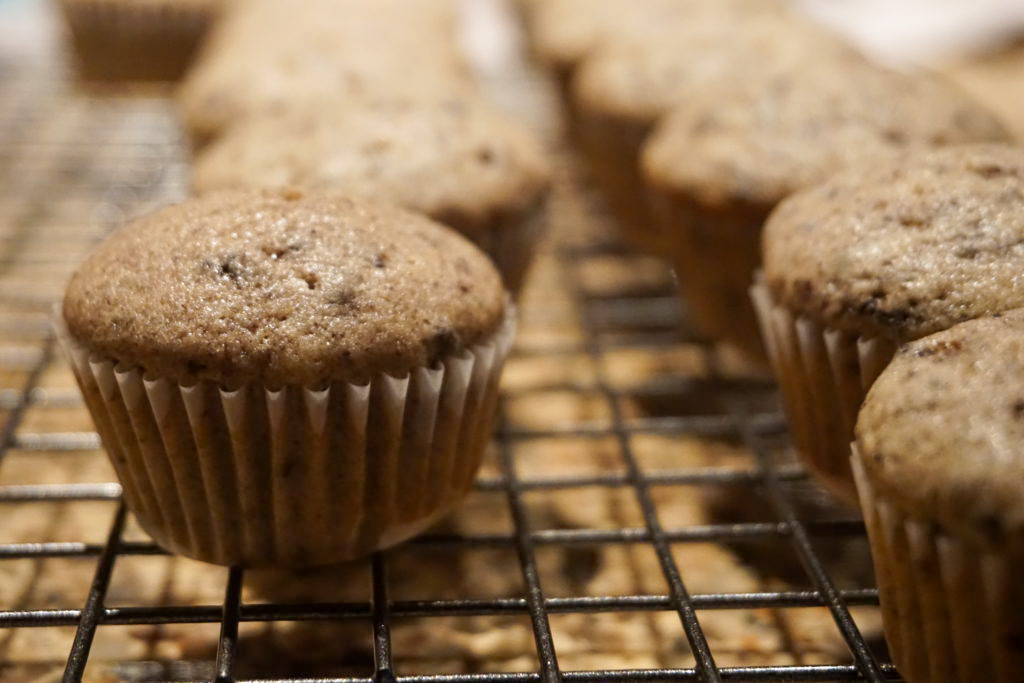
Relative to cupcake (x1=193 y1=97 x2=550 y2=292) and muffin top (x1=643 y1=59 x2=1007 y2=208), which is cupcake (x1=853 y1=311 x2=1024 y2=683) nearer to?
muffin top (x1=643 y1=59 x2=1007 y2=208)

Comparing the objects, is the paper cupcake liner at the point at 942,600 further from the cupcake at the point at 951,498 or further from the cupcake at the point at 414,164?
the cupcake at the point at 414,164

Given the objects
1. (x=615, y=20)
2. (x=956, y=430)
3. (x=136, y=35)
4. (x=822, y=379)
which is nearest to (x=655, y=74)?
(x=615, y=20)

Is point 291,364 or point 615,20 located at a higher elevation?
point 291,364

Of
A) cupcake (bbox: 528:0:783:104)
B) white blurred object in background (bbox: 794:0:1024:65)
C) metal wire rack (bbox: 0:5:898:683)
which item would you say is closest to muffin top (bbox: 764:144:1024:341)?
metal wire rack (bbox: 0:5:898:683)

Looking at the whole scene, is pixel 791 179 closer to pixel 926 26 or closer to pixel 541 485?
pixel 541 485

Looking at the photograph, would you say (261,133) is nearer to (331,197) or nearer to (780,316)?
(331,197)

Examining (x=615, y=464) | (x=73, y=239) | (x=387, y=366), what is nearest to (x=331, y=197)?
(x=387, y=366)
